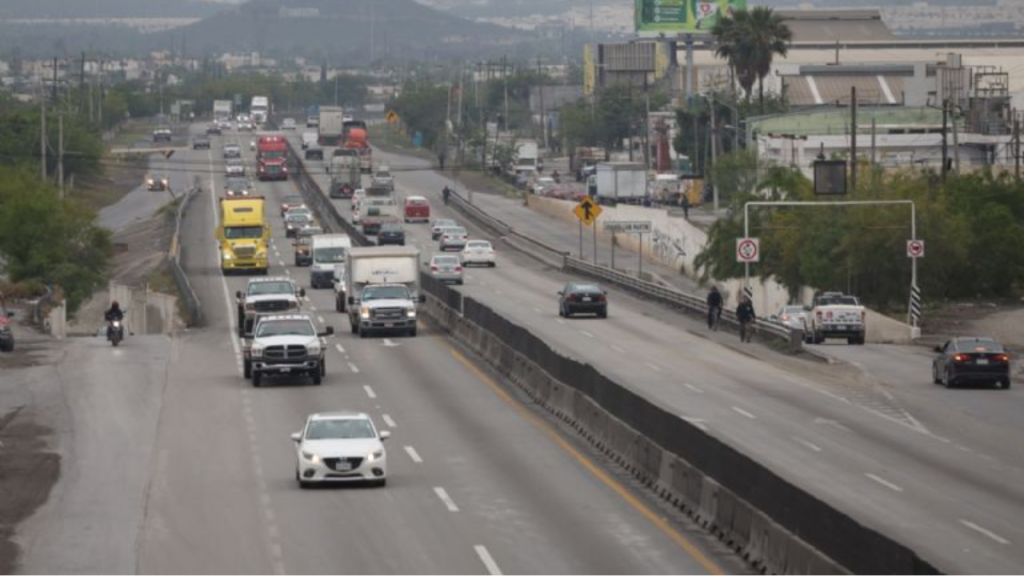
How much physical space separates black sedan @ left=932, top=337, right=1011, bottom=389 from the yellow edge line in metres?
11.4

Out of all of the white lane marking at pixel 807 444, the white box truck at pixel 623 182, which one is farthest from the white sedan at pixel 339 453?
the white box truck at pixel 623 182

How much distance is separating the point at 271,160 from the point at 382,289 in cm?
10188

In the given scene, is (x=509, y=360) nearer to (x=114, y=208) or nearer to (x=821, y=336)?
(x=821, y=336)

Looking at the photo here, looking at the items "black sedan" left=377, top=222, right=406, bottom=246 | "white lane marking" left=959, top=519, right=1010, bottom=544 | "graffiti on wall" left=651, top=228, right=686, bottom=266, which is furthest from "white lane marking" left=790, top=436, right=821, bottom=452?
"black sedan" left=377, top=222, right=406, bottom=246

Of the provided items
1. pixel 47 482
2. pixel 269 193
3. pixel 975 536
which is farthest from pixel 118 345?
pixel 269 193

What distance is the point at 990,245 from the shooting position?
8112 centimetres

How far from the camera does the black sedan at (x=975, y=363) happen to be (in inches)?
2041

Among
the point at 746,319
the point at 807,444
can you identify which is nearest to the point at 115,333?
the point at 746,319

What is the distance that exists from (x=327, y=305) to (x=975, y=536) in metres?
51.6

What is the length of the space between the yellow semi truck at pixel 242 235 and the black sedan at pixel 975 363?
46.5m

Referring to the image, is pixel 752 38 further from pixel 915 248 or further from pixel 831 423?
pixel 831 423

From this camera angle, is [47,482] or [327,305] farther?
[327,305]

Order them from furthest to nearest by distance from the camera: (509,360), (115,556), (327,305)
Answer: (327,305)
(509,360)
(115,556)

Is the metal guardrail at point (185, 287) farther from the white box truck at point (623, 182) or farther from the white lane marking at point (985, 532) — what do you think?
the white lane marking at point (985, 532)
